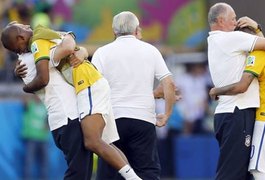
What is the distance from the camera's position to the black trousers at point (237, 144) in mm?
11195

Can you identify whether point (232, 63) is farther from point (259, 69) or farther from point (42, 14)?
point (42, 14)

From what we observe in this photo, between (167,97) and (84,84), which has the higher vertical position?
(84,84)

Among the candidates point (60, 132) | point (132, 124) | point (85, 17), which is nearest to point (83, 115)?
point (60, 132)

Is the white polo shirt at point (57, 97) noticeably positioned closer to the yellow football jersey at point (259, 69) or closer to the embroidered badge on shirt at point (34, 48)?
the embroidered badge on shirt at point (34, 48)

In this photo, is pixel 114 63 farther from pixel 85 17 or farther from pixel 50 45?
pixel 85 17

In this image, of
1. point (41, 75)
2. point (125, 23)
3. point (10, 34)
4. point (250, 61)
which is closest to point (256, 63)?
point (250, 61)

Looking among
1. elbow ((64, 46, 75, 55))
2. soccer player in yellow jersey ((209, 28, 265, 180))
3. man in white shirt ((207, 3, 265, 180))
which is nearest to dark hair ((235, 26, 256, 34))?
man in white shirt ((207, 3, 265, 180))

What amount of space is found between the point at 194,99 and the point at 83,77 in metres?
10.5

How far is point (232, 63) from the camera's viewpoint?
1128 centimetres

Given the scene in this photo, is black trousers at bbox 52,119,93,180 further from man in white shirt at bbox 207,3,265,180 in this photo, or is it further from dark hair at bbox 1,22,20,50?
man in white shirt at bbox 207,3,265,180

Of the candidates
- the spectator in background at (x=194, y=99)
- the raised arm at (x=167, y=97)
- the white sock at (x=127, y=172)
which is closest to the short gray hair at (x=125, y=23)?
the raised arm at (x=167, y=97)

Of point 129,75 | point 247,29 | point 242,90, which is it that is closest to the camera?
point 242,90

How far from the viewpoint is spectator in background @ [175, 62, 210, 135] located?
70.0 feet

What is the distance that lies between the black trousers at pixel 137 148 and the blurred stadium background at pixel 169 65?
27.6 ft
